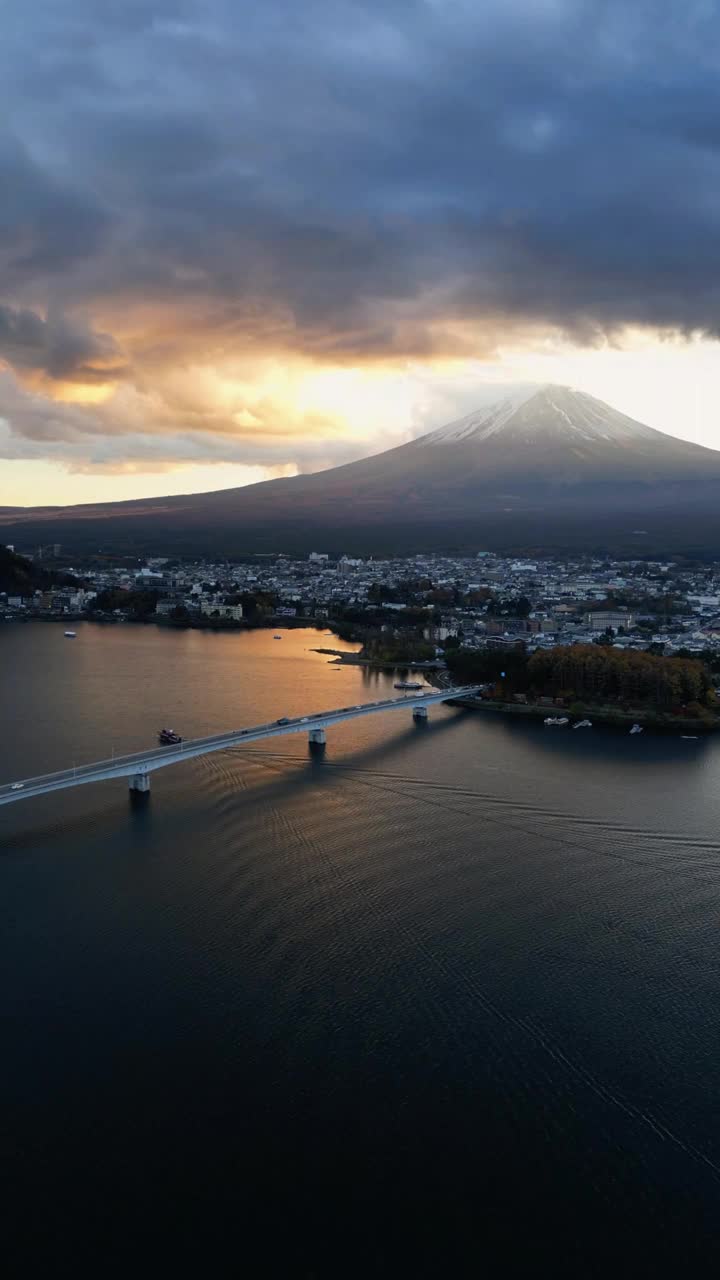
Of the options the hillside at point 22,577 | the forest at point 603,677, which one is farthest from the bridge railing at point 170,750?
the hillside at point 22,577

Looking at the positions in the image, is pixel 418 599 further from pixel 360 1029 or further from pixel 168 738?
pixel 360 1029

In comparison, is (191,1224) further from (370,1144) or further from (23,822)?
(23,822)

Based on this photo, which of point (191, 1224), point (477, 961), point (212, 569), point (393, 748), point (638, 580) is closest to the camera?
point (191, 1224)

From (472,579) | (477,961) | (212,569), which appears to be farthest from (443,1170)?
(212,569)

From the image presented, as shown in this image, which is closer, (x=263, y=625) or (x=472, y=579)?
(x=263, y=625)

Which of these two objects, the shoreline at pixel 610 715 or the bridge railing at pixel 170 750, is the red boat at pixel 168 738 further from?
the shoreline at pixel 610 715

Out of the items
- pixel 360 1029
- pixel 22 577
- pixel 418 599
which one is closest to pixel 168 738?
pixel 360 1029

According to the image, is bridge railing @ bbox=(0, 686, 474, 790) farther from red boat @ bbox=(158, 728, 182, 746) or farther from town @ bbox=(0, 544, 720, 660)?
town @ bbox=(0, 544, 720, 660)
